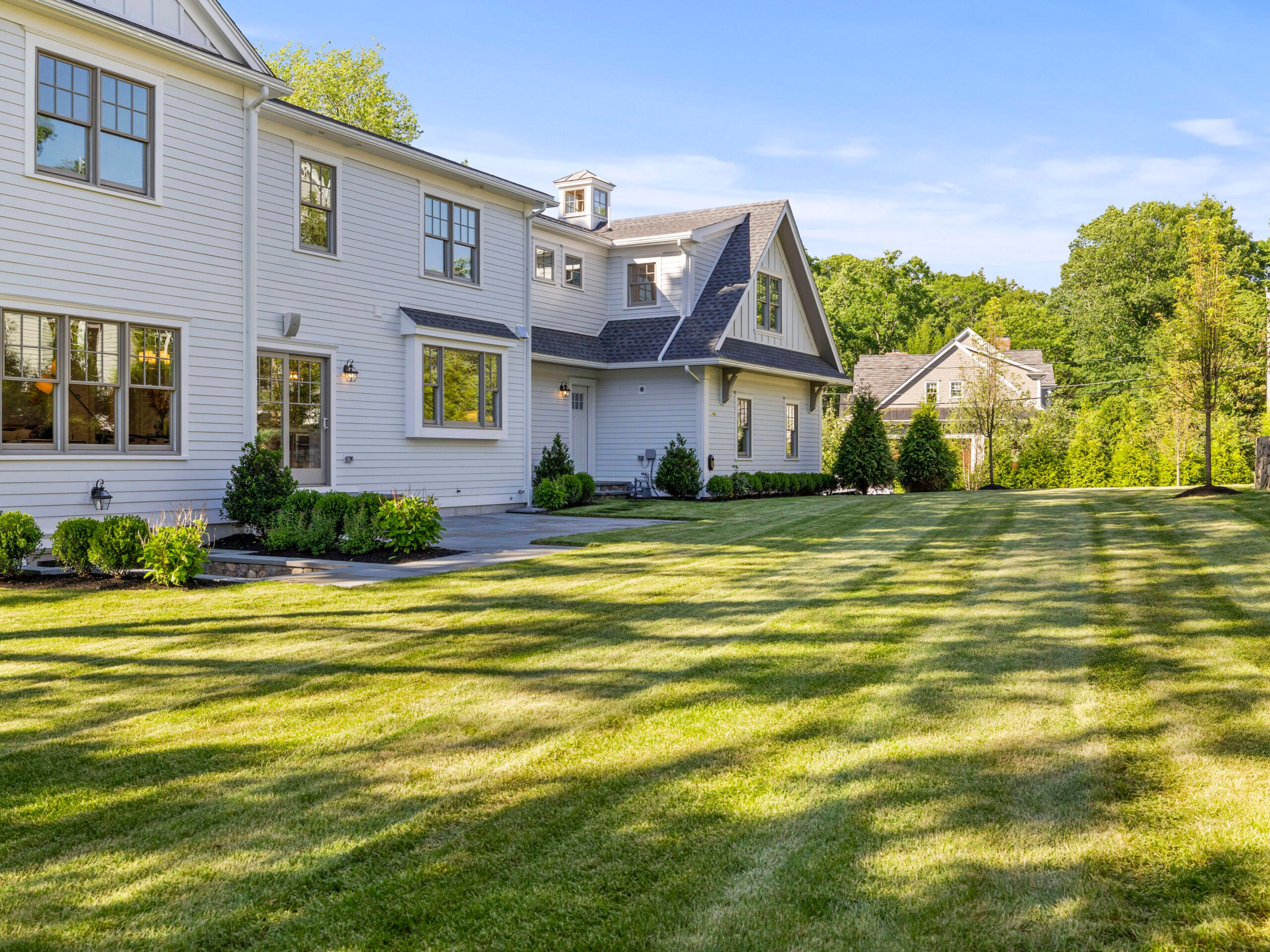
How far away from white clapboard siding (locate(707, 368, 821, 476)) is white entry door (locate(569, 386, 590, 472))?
9.40 ft

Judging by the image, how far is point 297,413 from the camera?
13.8 m

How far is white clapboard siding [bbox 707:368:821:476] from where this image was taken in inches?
854

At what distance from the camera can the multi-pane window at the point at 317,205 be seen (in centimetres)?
1402

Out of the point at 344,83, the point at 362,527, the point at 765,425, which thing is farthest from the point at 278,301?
the point at 344,83

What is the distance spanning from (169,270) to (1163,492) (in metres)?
18.1

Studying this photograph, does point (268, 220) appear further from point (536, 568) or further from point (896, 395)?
point (896, 395)

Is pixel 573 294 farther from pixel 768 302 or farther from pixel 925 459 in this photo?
pixel 925 459

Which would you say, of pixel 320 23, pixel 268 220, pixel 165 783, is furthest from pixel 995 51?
pixel 320 23

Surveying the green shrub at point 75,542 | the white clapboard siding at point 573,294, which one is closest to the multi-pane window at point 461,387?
the white clapboard siding at point 573,294

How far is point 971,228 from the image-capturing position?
55.6m

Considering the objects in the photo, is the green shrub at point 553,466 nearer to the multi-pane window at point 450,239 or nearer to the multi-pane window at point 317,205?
the multi-pane window at point 450,239

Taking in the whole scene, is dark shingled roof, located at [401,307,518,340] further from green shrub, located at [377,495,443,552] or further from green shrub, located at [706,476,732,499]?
green shrub, located at [377,495,443,552]

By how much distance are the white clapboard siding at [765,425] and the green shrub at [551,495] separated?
4.98m

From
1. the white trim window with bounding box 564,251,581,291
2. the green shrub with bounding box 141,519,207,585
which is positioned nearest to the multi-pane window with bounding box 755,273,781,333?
the white trim window with bounding box 564,251,581,291
